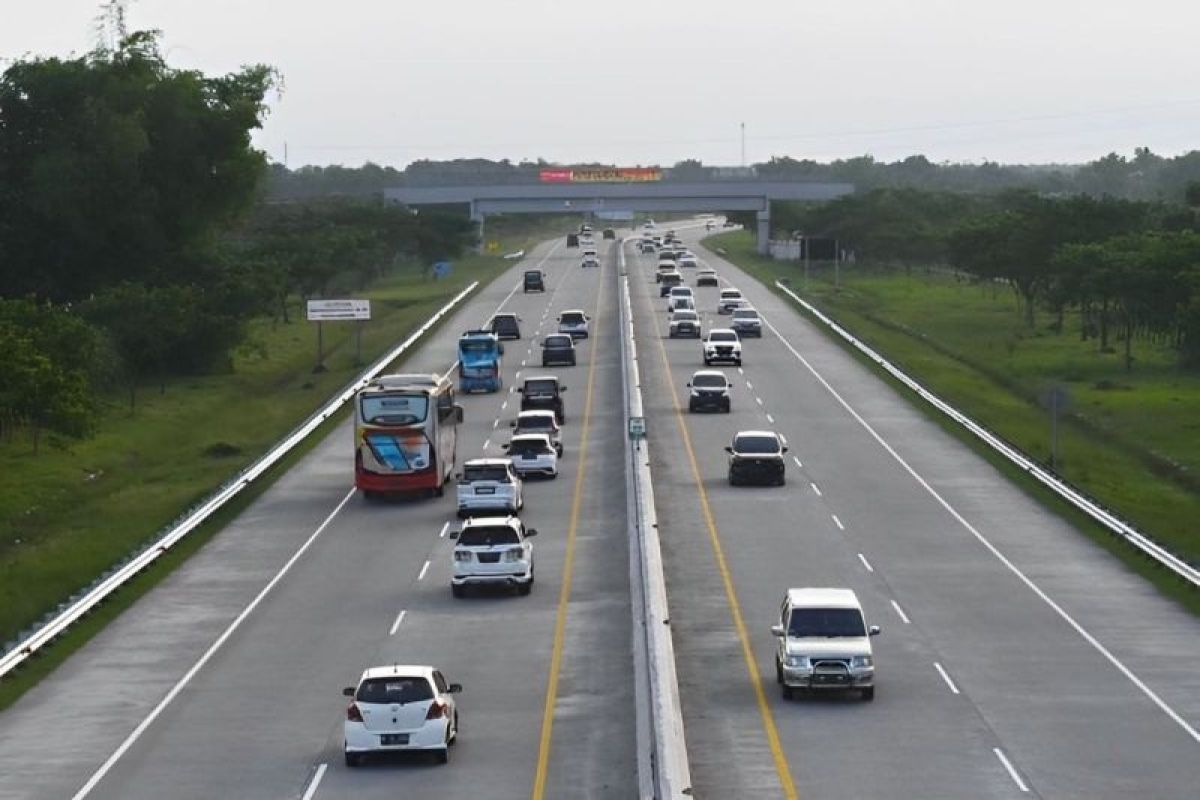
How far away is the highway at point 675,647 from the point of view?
107 ft

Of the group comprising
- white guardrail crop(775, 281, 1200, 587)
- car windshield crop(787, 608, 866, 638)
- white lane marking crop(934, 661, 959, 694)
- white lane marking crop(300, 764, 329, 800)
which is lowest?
white guardrail crop(775, 281, 1200, 587)

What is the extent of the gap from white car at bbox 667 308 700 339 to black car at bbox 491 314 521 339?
786 centimetres

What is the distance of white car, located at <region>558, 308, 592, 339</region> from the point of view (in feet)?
389

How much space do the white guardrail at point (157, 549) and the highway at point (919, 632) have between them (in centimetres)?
1160

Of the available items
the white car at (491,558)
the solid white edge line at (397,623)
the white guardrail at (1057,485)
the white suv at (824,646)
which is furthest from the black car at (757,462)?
the white suv at (824,646)

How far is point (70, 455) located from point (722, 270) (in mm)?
114158

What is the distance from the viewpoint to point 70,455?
80625mm

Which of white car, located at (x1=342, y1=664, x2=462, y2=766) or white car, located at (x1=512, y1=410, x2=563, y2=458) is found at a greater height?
white car, located at (x1=342, y1=664, x2=462, y2=766)

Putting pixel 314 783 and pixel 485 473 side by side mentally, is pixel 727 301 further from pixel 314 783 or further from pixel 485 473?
pixel 314 783

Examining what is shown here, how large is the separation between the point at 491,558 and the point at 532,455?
19480 millimetres

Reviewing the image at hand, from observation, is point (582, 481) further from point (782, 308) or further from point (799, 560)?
point (782, 308)

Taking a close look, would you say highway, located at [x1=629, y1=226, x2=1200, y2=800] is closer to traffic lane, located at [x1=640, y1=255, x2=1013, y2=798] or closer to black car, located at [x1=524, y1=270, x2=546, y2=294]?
traffic lane, located at [x1=640, y1=255, x2=1013, y2=798]

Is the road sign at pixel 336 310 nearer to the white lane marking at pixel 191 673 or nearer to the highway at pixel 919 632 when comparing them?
the highway at pixel 919 632

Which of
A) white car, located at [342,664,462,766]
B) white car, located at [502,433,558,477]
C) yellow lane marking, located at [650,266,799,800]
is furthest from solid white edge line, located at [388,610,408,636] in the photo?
white car, located at [502,433,558,477]
